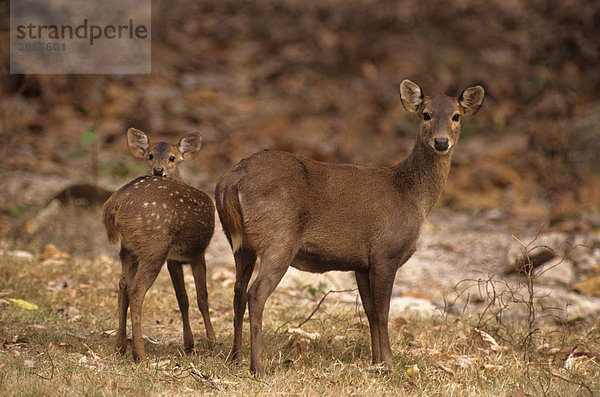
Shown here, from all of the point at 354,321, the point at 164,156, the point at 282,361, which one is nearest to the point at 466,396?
the point at 282,361

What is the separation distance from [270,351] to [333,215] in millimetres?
1195

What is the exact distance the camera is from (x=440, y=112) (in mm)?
5613

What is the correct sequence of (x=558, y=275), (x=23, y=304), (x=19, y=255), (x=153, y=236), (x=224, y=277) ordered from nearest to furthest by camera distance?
(x=153, y=236), (x=23, y=304), (x=19, y=255), (x=224, y=277), (x=558, y=275)

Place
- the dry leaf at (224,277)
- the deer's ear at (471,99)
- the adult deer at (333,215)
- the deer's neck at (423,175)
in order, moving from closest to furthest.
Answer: the adult deer at (333,215) → the deer's neck at (423,175) → the deer's ear at (471,99) → the dry leaf at (224,277)

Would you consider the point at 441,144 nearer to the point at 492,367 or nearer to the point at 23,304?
the point at 492,367

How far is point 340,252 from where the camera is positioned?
521 cm

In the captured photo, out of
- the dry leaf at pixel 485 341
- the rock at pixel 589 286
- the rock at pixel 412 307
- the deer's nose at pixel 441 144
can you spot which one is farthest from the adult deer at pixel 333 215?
the rock at pixel 589 286

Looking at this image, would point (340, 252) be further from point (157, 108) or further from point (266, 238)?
point (157, 108)

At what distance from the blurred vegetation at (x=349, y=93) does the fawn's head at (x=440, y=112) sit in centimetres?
526

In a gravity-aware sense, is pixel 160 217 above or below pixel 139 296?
above

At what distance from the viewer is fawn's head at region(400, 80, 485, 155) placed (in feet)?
18.2

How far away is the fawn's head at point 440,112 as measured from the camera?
18.2 ft

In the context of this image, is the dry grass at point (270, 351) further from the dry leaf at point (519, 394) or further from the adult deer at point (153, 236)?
the adult deer at point (153, 236)

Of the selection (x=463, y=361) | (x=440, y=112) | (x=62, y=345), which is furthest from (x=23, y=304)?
(x=440, y=112)
